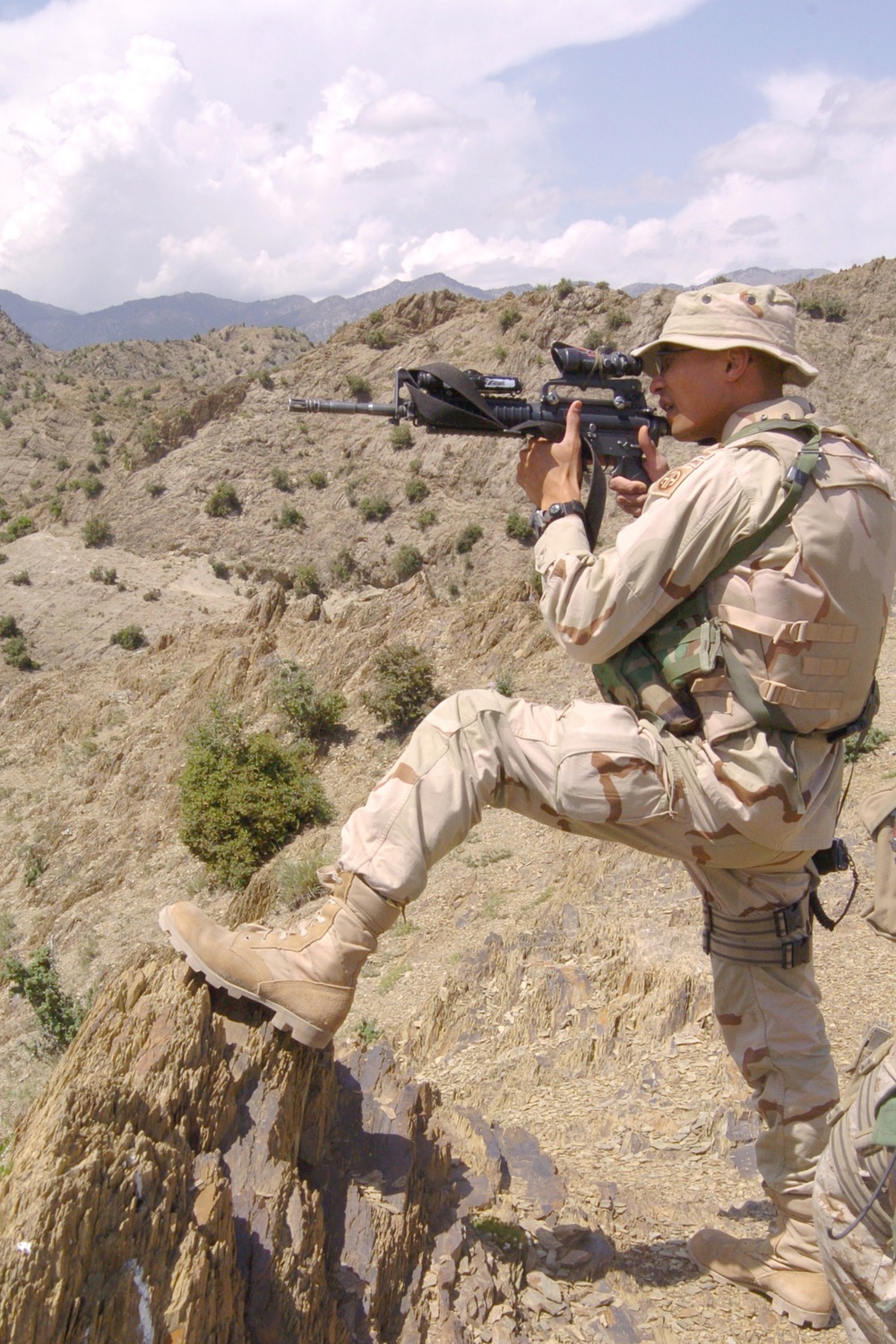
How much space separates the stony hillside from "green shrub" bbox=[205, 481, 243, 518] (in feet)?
1.07

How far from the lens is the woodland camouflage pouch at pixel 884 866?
197cm

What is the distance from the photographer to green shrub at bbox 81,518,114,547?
90.7ft

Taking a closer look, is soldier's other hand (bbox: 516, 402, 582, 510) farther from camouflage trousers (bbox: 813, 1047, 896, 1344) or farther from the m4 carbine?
camouflage trousers (bbox: 813, 1047, 896, 1344)

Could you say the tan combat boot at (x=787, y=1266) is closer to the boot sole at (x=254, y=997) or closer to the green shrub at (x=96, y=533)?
the boot sole at (x=254, y=997)

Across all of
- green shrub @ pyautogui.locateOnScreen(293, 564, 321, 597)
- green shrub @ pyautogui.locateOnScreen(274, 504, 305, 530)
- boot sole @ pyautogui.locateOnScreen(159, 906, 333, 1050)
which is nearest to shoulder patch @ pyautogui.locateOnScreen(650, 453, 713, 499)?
boot sole @ pyautogui.locateOnScreen(159, 906, 333, 1050)

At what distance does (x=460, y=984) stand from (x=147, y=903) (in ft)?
23.1

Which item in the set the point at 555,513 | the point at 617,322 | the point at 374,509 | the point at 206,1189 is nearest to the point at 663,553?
the point at 555,513

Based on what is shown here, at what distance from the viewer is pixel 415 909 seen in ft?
27.0

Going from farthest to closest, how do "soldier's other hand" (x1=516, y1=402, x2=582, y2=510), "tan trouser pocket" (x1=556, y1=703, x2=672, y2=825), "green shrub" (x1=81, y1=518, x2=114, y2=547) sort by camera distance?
"green shrub" (x1=81, y1=518, x2=114, y2=547), "soldier's other hand" (x1=516, y1=402, x2=582, y2=510), "tan trouser pocket" (x1=556, y1=703, x2=672, y2=825)

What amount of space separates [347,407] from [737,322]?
7.02 ft

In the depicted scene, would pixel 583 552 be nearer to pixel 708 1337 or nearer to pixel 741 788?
pixel 741 788

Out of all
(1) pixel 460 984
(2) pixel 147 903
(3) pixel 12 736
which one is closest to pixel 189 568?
(3) pixel 12 736

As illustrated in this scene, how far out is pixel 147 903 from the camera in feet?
37.2

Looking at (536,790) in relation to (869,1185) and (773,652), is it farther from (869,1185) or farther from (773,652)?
(869,1185)
